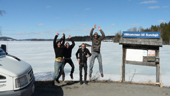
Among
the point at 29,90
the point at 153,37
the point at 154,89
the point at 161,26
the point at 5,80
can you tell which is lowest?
the point at 154,89

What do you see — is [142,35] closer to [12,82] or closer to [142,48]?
[142,48]

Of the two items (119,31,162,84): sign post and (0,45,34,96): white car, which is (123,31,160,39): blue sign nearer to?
(119,31,162,84): sign post

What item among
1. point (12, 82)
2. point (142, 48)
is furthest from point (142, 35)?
point (12, 82)

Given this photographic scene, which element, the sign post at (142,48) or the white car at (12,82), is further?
the sign post at (142,48)

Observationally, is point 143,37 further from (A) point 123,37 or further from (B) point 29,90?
(B) point 29,90

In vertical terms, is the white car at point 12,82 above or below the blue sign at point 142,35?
below

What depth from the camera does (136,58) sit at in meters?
6.36

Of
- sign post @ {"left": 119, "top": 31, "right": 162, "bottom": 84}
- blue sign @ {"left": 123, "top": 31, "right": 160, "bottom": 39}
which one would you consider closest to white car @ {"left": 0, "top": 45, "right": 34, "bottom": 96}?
sign post @ {"left": 119, "top": 31, "right": 162, "bottom": 84}

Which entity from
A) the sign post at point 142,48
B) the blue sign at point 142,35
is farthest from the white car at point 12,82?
the blue sign at point 142,35

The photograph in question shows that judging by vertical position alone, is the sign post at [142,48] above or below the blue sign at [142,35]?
below

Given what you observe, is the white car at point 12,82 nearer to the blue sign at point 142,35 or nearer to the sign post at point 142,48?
the sign post at point 142,48

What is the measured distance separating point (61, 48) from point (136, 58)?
3.25m

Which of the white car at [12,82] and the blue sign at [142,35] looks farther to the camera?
the blue sign at [142,35]

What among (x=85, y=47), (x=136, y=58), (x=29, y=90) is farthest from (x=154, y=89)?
(x=29, y=90)
